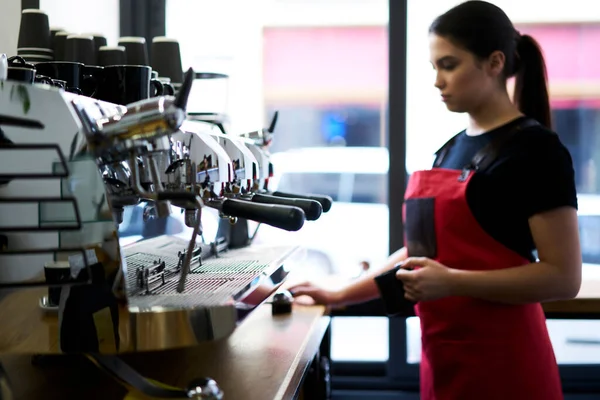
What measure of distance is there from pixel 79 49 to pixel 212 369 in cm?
66

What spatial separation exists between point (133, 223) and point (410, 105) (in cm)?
176

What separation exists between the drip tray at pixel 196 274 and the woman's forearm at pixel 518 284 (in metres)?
0.36

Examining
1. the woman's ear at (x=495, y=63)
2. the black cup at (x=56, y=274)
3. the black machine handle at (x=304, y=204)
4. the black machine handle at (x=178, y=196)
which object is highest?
the woman's ear at (x=495, y=63)

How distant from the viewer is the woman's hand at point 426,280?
144cm

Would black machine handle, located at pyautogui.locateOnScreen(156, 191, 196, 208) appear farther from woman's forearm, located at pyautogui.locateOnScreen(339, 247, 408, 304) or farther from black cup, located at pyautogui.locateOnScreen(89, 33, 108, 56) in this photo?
woman's forearm, located at pyautogui.locateOnScreen(339, 247, 408, 304)

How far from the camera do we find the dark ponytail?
62.2 inches

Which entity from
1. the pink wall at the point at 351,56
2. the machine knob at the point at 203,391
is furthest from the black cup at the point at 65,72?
the pink wall at the point at 351,56

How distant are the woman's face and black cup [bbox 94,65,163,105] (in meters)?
0.61

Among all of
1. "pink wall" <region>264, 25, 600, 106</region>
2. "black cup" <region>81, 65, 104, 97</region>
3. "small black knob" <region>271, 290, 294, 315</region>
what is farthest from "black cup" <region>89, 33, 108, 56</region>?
"pink wall" <region>264, 25, 600, 106</region>

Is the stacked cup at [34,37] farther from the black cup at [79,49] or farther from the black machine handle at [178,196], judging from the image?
the black machine handle at [178,196]

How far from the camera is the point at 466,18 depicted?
1.49 metres

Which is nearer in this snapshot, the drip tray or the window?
the drip tray

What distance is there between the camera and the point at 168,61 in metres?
1.77

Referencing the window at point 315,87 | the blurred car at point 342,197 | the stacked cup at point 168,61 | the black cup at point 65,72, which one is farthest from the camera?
the blurred car at point 342,197
